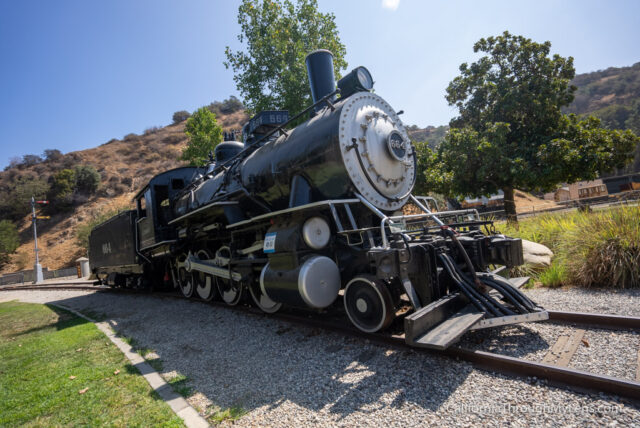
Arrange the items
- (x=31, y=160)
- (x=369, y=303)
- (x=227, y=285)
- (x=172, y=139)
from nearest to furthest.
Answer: (x=369, y=303) → (x=227, y=285) → (x=31, y=160) → (x=172, y=139)

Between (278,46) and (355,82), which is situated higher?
(278,46)

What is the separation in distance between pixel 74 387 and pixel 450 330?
4129 millimetres

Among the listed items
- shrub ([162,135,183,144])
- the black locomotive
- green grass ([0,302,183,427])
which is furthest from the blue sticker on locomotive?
shrub ([162,135,183,144])

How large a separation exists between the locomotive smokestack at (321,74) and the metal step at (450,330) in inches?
169

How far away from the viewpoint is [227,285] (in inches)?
277

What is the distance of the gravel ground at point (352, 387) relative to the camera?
2.34 m

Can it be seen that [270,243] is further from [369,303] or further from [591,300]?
[591,300]

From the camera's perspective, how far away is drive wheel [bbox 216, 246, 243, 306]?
6480 millimetres

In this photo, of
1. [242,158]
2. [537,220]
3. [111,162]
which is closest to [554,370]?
[242,158]

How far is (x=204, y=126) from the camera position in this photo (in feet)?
88.2

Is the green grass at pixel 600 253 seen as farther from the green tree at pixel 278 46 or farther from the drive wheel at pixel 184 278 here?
the green tree at pixel 278 46

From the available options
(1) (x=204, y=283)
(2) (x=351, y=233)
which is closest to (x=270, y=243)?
(2) (x=351, y=233)

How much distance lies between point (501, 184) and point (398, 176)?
436 inches

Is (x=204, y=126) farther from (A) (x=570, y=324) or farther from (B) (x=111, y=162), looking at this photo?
(B) (x=111, y=162)
